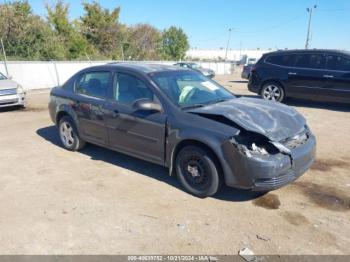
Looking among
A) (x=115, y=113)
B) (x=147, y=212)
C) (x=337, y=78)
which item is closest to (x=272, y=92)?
(x=337, y=78)

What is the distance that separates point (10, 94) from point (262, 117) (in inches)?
348

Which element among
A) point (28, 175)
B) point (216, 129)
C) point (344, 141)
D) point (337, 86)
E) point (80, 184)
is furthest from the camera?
point (337, 86)

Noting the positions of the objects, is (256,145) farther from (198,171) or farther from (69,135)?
(69,135)

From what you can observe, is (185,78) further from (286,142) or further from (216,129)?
(286,142)

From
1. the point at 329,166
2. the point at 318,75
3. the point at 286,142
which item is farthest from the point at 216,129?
the point at 318,75

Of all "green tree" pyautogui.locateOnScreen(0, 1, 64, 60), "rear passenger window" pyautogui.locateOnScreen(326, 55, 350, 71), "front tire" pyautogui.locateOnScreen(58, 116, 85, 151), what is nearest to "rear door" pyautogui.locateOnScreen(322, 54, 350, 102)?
"rear passenger window" pyautogui.locateOnScreen(326, 55, 350, 71)

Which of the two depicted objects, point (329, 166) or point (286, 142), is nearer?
point (286, 142)

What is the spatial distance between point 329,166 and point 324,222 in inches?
77.0

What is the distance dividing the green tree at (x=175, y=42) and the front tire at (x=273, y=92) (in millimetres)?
42669

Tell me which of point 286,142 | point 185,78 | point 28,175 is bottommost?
→ point 28,175

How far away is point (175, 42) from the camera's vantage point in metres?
53.3

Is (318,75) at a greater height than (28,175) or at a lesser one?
greater

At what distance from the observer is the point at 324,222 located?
364 cm

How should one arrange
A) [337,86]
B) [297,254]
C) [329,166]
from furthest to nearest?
[337,86] → [329,166] → [297,254]
